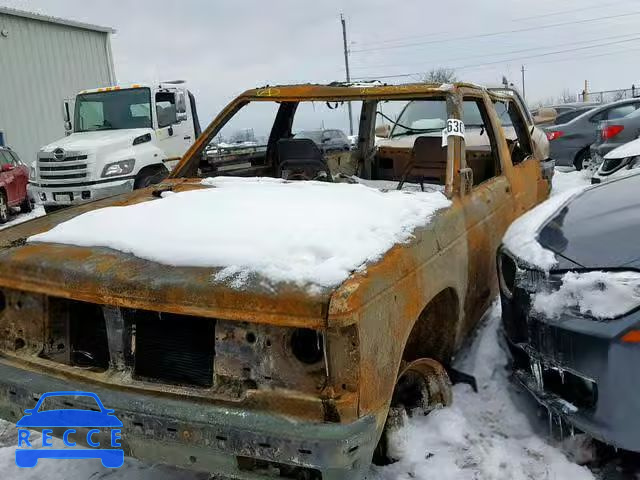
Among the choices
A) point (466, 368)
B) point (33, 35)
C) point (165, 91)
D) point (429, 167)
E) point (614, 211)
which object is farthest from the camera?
point (33, 35)

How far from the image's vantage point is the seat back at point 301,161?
4215 millimetres

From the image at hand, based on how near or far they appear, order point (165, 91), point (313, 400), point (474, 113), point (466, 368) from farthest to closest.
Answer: point (165, 91)
point (474, 113)
point (466, 368)
point (313, 400)

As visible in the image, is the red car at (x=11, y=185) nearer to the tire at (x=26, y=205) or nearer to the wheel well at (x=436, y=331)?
the tire at (x=26, y=205)

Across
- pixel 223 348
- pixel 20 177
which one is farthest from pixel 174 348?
pixel 20 177

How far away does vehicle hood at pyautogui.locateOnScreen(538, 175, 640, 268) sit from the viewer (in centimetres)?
246

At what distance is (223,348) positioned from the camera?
206 centimetres

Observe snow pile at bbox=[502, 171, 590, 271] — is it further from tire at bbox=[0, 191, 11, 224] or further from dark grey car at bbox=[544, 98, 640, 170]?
tire at bbox=[0, 191, 11, 224]

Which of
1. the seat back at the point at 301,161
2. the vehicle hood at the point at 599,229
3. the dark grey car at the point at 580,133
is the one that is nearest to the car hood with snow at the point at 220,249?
the vehicle hood at the point at 599,229

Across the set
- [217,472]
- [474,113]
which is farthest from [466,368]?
[474,113]

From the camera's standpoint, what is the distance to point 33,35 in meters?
16.5

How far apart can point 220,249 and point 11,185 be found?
35.3 feet

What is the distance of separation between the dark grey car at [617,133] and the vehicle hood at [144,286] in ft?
30.3

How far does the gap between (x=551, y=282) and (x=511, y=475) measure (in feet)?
2.78

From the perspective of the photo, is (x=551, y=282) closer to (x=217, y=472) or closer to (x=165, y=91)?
(x=217, y=472)
